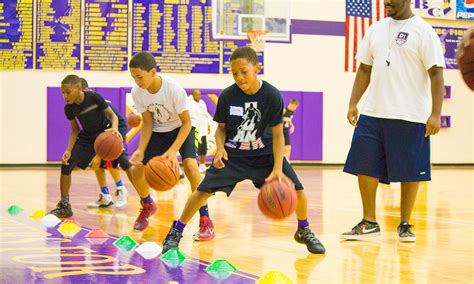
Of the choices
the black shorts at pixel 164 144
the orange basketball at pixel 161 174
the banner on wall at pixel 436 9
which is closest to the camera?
the orange basketball at pixel 161 174

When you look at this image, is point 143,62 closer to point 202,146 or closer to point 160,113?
point 160,113

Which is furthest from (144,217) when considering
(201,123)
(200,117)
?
(201,123)

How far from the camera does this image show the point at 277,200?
4672 millimetres

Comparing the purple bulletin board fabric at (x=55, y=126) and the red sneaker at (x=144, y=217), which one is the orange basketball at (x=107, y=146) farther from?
the purple bulletin board fabric at (x=55, y=126)

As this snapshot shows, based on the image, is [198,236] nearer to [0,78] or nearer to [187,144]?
[187,144]

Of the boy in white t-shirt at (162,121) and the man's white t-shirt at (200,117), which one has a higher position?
the boy in white t-shirt at (162,121)

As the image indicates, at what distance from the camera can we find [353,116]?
5.88 metres

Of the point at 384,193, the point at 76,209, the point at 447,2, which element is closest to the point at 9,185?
the point at 76,209

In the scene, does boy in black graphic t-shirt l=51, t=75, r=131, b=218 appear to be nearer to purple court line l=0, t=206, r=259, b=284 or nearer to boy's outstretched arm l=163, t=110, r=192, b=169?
boy's outstretched arm l=163, t=110, r=192, b=169

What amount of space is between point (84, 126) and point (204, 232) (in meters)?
2.50

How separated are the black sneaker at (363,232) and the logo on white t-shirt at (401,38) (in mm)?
1352

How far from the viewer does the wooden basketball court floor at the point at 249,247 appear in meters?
4.26

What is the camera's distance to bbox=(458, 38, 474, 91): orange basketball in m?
2.67

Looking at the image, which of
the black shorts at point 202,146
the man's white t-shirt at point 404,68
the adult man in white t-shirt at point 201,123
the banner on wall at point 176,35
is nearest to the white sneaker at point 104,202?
the man's white t-shirt at point 404,68
